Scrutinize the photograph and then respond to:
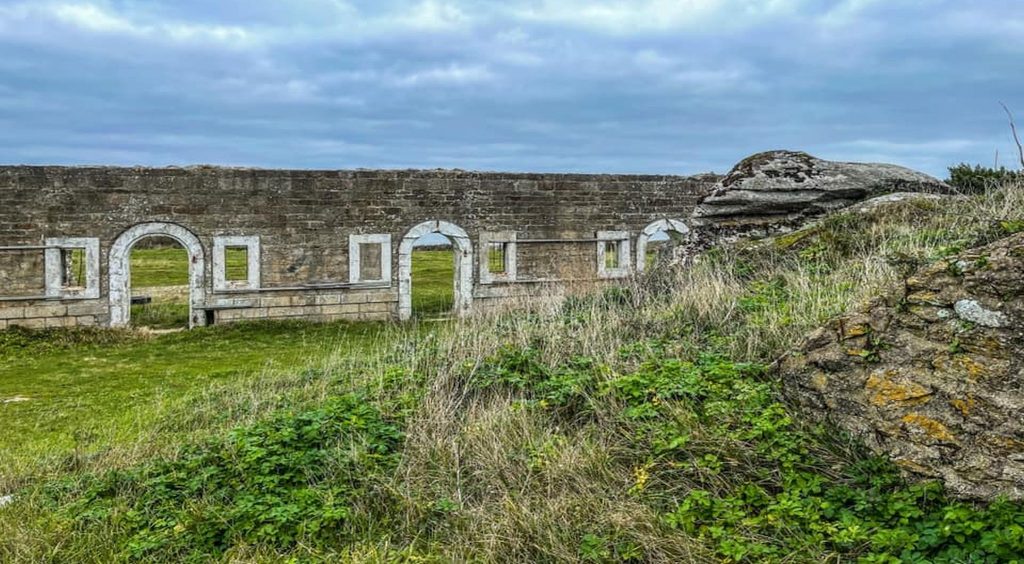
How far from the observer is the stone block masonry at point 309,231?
14156mm

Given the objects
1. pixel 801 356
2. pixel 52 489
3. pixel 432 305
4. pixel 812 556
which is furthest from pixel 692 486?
pixel 432 305

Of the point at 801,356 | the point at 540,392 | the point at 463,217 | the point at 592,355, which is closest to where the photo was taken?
the point at 801,356

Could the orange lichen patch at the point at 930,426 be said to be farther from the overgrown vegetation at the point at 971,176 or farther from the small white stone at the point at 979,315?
the overgrown vegetation at the point at 971,176

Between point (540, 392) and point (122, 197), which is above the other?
point (122, 197)

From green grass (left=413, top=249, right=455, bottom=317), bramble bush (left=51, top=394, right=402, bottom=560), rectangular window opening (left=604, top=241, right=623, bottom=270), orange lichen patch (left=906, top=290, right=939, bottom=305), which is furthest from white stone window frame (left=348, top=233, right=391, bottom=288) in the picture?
orange lichen patch (left=906, top=290, right=939, bottom=305)

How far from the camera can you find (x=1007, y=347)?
12.5 feet

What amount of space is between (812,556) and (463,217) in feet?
45.6

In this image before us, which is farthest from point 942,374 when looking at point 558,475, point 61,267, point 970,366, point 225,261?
point 61,267

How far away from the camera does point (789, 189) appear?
34.0ft

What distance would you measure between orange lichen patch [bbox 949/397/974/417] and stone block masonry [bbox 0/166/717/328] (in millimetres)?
8551

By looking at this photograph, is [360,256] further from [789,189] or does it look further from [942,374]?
[942,374]

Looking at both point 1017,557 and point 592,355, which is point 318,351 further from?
point 1017,557

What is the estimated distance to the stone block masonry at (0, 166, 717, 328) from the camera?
46.4ft

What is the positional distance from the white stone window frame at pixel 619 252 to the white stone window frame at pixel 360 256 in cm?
497
